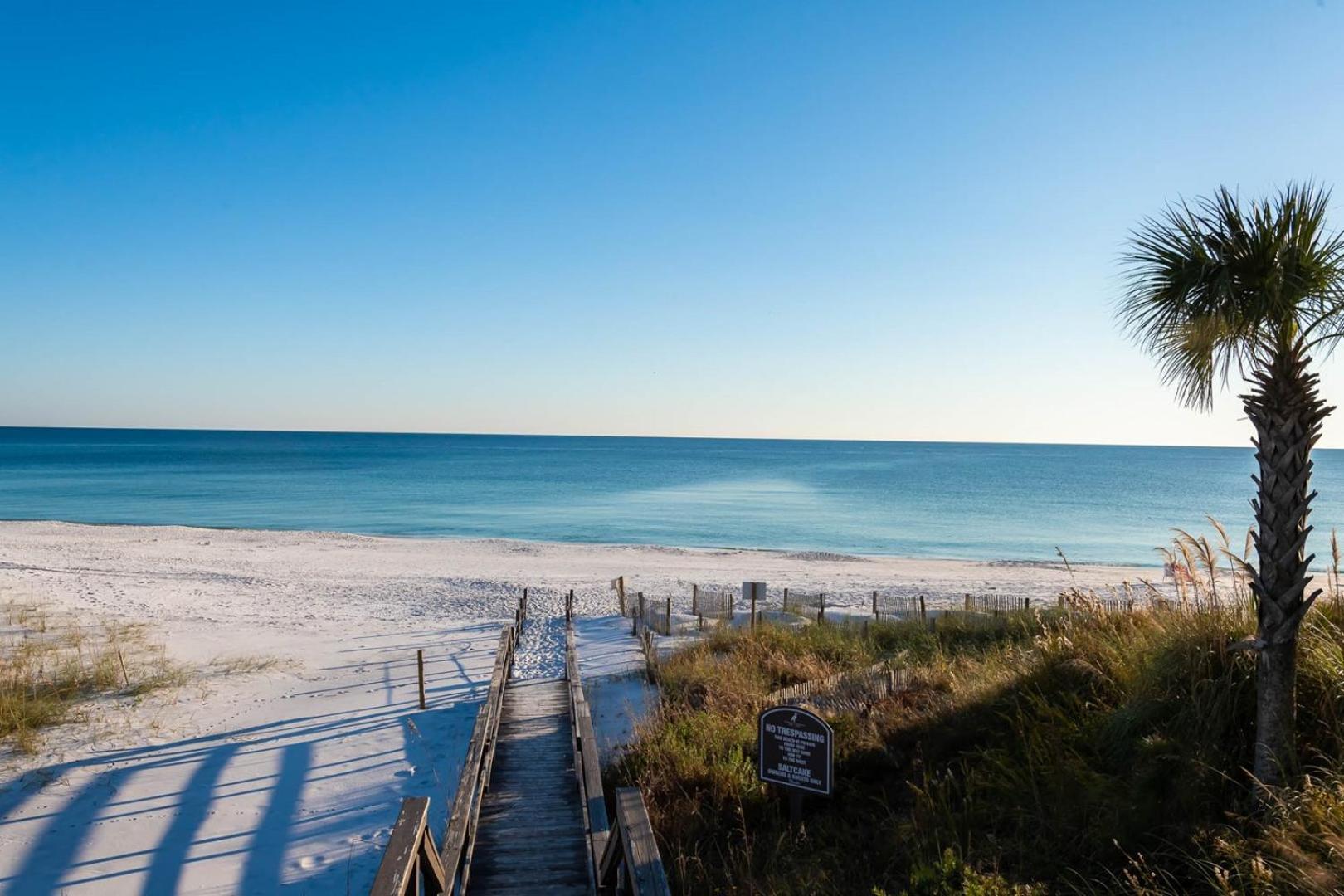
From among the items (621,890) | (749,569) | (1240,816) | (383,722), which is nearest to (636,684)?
(383,722)

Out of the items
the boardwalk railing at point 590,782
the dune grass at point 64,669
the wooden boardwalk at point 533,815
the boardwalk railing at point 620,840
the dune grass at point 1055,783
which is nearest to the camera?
the boardwalk railing at point 620,840

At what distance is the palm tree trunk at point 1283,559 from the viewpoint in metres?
4.78

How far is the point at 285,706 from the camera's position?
13.7 metres

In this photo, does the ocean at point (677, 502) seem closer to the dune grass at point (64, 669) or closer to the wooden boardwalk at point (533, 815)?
the dune grass at point (64, 669)

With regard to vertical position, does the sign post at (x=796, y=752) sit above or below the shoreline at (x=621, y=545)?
above

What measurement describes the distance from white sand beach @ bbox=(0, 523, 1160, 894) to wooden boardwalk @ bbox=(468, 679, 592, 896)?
95 centimetres

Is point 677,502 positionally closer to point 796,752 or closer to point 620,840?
point 796,752

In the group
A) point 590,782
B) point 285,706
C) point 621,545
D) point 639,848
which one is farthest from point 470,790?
point 621,545

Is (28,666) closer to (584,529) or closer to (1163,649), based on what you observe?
(1163,649)

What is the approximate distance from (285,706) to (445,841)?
918 centimetres

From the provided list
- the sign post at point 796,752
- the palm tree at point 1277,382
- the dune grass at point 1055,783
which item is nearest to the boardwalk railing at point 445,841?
the dune grass at point 1055,783

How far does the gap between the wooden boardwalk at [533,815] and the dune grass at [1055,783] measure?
77 cm

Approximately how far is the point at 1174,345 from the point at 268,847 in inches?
408

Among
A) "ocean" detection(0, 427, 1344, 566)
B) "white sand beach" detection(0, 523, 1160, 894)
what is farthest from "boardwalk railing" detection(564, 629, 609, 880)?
"ocean" detection(0, 427, 1344, 566)
